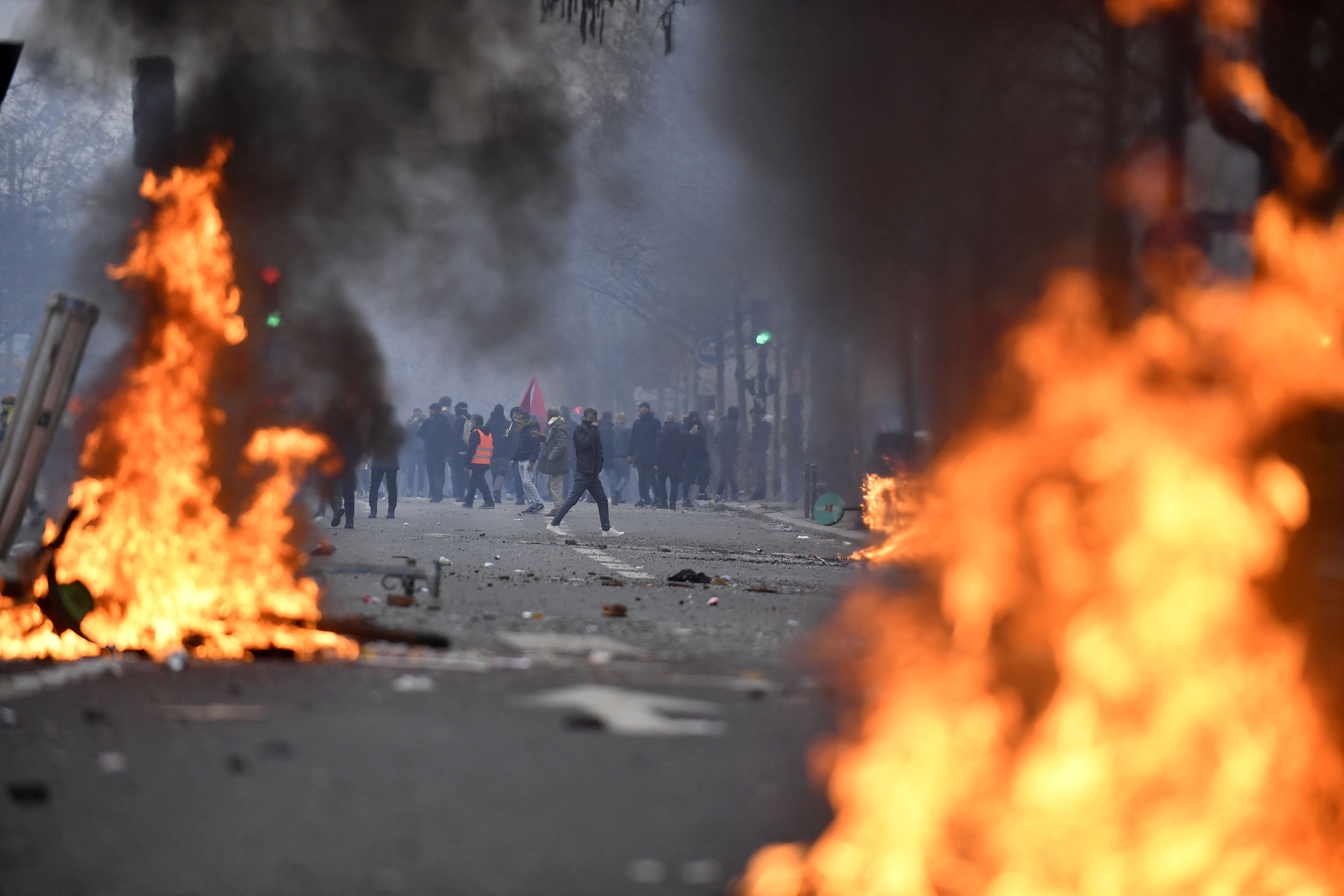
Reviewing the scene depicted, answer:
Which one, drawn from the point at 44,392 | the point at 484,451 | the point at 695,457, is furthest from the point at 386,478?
the point at 44,392

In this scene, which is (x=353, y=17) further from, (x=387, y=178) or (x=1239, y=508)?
(x=1239, y=508)

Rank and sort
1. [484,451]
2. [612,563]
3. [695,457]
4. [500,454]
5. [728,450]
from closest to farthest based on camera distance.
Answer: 1. [612,563]
2. [484,451]
3. [695,457]
4. [500,454]
5. [728,450]

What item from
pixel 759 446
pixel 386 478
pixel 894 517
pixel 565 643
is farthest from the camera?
pixel 759 446

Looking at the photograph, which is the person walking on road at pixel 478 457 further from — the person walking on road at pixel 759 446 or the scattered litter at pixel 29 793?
the scattered litter at pixel 29 793

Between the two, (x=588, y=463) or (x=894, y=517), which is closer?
(x=894, y=517)

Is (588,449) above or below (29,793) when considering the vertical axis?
above

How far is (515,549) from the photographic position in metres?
20.4

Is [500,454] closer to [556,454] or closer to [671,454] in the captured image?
[671,454]

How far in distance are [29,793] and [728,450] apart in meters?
35.9

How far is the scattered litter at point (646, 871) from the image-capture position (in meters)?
4.52

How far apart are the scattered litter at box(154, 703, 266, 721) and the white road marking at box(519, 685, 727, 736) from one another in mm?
1055

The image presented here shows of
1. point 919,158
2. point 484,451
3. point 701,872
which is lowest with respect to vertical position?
point 701,872

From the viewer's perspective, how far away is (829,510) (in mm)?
28062

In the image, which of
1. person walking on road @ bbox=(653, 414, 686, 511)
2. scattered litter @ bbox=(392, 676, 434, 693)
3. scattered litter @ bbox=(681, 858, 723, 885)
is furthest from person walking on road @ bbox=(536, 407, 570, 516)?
scattered litter @ bbox=(681, 858, 723, 885)
